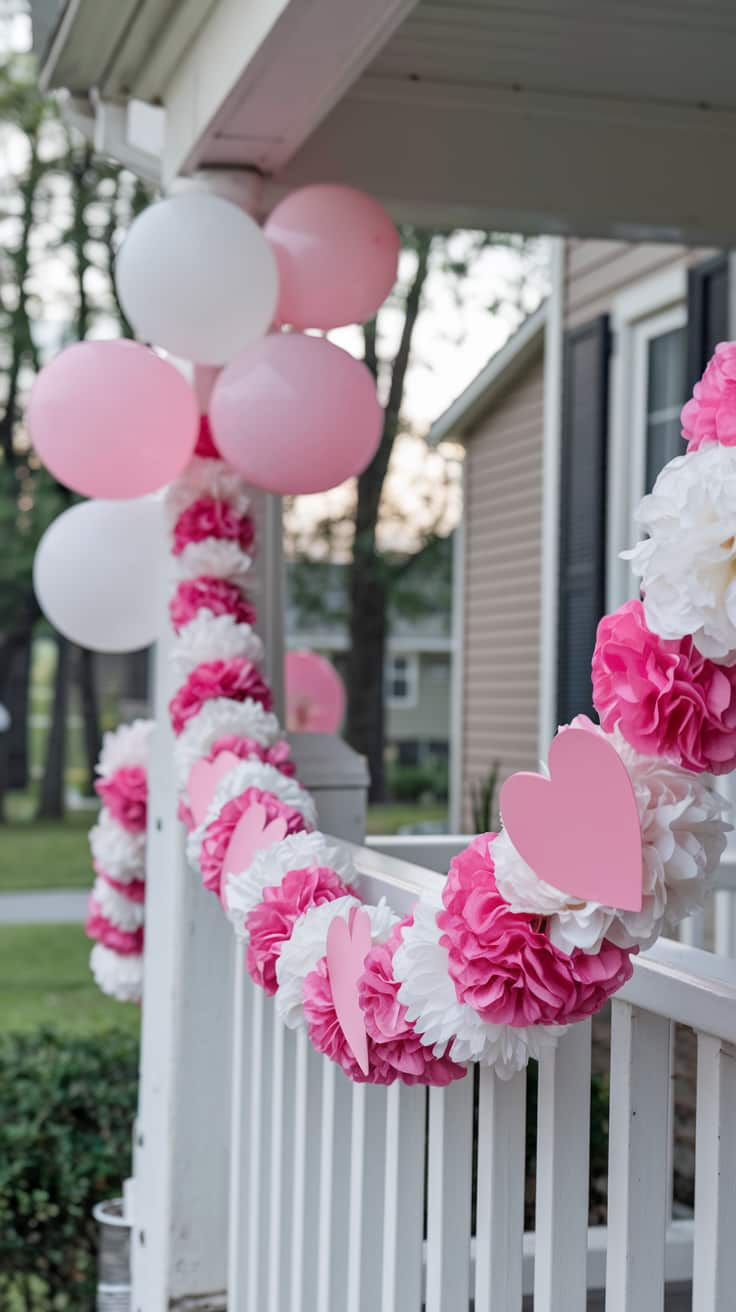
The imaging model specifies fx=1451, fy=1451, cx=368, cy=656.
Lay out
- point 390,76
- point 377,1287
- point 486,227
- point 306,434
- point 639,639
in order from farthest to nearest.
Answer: point 486,227
point 390,76
point 306,434
point 377,1287
point 639,639

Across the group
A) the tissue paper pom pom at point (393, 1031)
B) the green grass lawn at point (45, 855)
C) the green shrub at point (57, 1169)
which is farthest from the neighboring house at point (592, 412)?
the green grass lawn at point (45, 855)

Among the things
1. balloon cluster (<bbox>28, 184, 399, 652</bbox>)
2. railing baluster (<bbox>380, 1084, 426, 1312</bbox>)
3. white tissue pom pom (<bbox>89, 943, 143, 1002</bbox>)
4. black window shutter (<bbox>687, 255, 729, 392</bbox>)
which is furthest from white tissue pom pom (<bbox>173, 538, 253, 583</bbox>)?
black window shutter (<bbox>687, 255, 729, 392</bbox>)

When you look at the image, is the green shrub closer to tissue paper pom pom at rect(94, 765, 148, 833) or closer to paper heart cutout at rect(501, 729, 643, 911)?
tissue paper pom pom at rect(94, 765, 148, 833)

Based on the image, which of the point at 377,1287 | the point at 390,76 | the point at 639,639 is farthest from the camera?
the point at 390,76

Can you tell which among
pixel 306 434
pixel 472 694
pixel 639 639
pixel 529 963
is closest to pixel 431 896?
pixel 529 963

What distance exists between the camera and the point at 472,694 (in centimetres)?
854

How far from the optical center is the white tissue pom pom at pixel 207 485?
2531 millimetres

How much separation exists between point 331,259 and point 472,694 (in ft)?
20.2

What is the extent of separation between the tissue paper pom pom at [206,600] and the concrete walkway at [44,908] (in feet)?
27.9

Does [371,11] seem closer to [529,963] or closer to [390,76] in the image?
[390,76]

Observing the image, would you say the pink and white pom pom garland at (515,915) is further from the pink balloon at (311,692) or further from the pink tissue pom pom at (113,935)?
the pink balloon at (311,692)

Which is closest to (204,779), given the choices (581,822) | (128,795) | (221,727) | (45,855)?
(221,727)

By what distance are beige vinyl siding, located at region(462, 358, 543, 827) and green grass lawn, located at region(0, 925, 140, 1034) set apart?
7.94 ft

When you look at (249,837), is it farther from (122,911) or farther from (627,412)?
(627,412)
